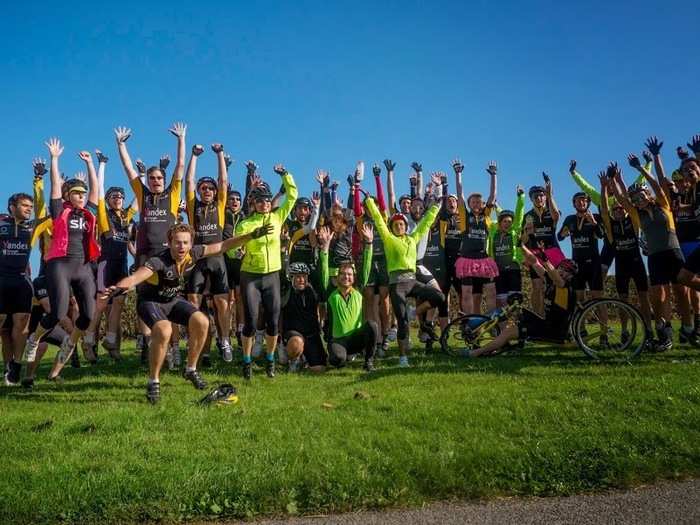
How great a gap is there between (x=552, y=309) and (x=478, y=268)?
3.26 m

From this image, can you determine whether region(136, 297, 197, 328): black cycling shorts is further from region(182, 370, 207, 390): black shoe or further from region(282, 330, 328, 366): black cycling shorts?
region(282, 330, 328, 366): black cycling shorts

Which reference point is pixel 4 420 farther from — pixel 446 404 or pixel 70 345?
pixel 446 404

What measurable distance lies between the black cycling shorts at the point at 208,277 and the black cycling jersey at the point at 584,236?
7739 millimetres

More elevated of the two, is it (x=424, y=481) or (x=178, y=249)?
(x=178, y=249)

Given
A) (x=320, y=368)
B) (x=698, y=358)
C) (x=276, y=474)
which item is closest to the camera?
(x=276, y=474)

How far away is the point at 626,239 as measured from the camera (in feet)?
36.4

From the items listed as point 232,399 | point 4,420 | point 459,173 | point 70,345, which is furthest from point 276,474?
point 459,173

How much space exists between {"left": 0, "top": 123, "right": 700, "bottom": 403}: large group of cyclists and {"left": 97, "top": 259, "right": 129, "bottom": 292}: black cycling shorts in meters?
0.03

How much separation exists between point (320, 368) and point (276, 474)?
16.3 feet

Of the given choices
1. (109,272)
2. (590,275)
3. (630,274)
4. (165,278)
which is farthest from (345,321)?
(630,274)

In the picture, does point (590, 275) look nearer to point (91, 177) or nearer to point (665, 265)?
point (665, 265)

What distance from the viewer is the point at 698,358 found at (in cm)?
859

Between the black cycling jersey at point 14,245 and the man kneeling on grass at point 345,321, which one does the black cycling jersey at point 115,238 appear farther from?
the man kneeling on grass at point 345,321

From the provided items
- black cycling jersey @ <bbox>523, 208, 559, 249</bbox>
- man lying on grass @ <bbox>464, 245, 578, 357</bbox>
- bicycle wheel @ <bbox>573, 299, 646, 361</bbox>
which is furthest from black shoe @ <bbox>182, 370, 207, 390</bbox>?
black cycling jersey @ <bbox>523, 208, 559, 249</bbox>
